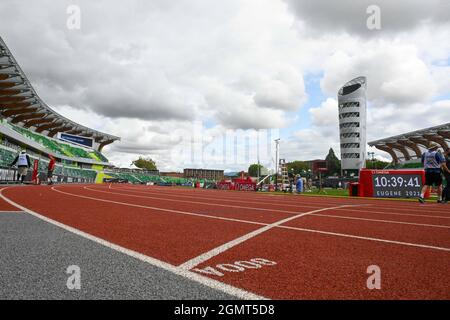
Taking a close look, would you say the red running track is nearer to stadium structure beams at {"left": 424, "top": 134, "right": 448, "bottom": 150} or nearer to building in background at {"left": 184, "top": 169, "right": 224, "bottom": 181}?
stadium structure beams at {"left": 424, "top": 134, "right": 448, "bottom": 150}

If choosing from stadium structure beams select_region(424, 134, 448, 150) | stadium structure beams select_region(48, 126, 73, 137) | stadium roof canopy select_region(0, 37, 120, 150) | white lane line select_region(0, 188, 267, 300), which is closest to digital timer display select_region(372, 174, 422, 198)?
white lane line select_region(0, 188, 267, 300)

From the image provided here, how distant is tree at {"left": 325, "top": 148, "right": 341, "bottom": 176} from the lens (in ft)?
362

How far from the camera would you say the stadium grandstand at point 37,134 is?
34.8m

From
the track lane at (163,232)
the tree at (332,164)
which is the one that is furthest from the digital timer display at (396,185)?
the tree at (332,164)

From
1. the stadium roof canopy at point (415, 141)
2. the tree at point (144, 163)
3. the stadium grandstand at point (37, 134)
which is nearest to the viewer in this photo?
the stadium grandstand at point (37, 134)

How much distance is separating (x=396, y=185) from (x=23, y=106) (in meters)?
56.0

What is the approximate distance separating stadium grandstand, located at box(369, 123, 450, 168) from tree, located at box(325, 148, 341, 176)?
36.9 meters

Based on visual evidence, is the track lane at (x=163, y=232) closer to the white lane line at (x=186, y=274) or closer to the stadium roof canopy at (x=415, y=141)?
the white lane line at (x=186, y=274)

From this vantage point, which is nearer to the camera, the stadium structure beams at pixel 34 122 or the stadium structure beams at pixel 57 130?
the stadium structure beams at pixel 34 122

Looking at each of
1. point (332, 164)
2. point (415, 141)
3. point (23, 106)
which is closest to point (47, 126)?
point (23, 106)

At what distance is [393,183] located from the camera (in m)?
14.0

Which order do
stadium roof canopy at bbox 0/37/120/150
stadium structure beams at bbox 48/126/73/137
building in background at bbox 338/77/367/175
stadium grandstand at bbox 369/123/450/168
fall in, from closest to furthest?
1. stadium roof canopy at bbox 0/37/120/150
2. stadium grandstand at bbox 369/123/450/168
3. stadium structure beams at bbox 48/126/73/137
4. building in background at bbox 338/77/367/175
